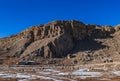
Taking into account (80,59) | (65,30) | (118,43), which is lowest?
A: (80,59)

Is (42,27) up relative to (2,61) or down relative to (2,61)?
up

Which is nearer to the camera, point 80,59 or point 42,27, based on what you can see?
point 80,59

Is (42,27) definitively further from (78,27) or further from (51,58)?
(51,58)

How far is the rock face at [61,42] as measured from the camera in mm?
130863

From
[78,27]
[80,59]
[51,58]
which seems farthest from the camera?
[78,27]

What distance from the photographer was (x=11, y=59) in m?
128

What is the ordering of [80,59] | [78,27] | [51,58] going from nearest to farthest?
[80,59] → [51,58] → [78,27]

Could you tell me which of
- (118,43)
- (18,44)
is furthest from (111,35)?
(18,44)

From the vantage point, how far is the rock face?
13086 centimetres

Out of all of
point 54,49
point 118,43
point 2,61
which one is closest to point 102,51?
point 118,43

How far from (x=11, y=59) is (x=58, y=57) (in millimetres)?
22896

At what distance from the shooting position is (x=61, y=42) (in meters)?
141

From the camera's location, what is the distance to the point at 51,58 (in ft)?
425

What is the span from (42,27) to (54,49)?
2196cm
